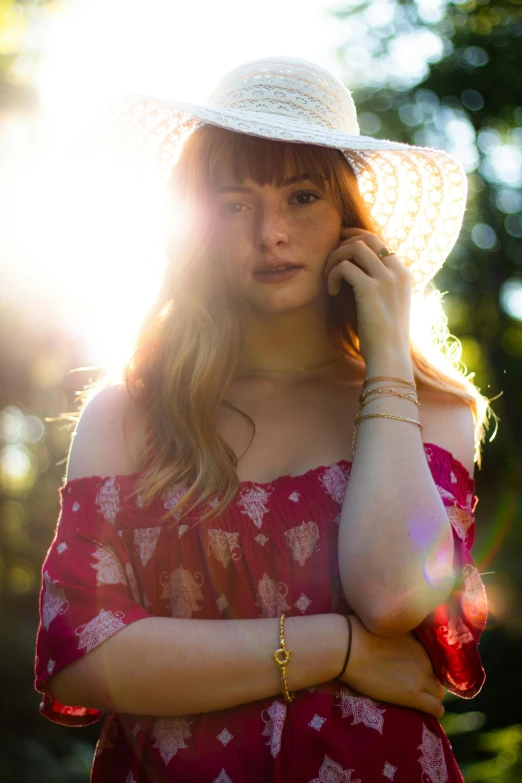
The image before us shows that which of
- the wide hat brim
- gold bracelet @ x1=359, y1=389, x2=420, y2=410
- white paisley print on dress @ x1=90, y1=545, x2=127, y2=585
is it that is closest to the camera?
white paisley print on dress @ x1=90, y1=545, x2=127, y2=585

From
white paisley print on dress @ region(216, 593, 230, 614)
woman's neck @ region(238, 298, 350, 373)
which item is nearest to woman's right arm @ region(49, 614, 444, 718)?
white paisley print on dress @ region(216, 593, 230, 614)

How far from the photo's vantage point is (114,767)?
6.66 feet

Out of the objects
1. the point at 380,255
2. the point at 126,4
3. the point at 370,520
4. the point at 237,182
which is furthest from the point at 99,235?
the point at 126,4

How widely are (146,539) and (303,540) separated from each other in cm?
39

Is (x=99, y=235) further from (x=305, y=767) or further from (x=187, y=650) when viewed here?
(x=305, y=767)

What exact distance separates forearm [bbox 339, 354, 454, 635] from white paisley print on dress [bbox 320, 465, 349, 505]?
0.30ft

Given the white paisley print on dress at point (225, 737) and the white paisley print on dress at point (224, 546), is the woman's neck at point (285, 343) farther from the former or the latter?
the white paisley print on dress at point (225, 737)

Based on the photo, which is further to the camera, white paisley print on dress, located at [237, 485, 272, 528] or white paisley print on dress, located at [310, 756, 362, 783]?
white paisley print on dress, located at [237, 485, 272, 528]

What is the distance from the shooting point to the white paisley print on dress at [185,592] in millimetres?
1996

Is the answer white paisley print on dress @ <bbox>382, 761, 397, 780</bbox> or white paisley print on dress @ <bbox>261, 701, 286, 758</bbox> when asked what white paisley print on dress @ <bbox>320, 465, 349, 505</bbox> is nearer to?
white paisley print on dress @ <bbox>261, 701, 286, 758</bbox>

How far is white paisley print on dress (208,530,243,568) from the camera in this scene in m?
2.00

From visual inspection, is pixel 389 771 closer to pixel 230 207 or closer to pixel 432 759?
pixel 432 759

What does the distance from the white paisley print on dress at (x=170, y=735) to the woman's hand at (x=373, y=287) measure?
3.31ft

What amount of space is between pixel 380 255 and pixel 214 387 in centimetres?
61
